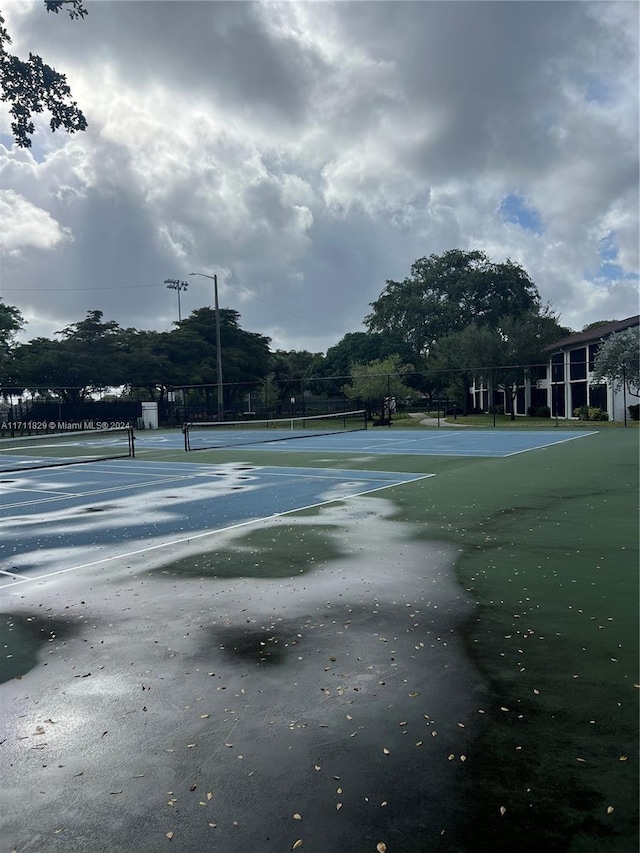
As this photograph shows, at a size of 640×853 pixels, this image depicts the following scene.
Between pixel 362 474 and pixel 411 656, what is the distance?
476 inches

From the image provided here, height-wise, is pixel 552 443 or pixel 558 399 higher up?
pixel 558 399

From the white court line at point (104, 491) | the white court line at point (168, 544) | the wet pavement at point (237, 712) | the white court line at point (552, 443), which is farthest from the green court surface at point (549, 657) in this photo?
the white court line at point (552, 443)

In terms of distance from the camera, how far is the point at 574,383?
50625mm

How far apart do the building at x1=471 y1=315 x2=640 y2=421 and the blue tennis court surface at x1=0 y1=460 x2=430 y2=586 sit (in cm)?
3003

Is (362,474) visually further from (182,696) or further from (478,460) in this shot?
(182,696)

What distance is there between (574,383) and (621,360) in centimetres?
1400

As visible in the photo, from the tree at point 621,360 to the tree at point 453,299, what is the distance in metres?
33.8

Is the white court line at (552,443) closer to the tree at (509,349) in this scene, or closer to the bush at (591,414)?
the bush at (591,414)

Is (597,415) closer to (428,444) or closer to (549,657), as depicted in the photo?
(428,444)

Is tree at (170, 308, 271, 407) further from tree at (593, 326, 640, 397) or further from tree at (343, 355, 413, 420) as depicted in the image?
tree at (593, 326, 640, 397)

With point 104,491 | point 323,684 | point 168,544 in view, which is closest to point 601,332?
point 104,491

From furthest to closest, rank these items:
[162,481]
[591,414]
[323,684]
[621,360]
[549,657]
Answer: [591,414], [621,360], [162,481], [549,657], [323,684]

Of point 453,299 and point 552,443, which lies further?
point 453,299

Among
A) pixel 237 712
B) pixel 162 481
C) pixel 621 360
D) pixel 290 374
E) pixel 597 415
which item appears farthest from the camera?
pixel 290 374
